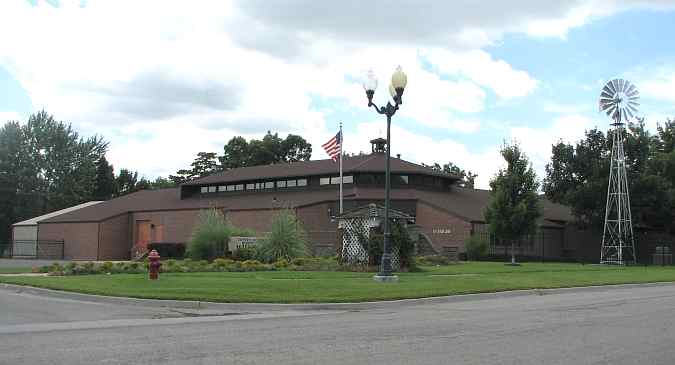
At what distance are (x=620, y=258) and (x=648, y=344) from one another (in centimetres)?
3711

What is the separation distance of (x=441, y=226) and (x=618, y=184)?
11.5 m

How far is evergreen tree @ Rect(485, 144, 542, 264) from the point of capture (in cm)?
4000

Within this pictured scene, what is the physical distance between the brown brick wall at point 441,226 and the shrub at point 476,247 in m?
1.90

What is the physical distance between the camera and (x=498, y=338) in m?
11.2

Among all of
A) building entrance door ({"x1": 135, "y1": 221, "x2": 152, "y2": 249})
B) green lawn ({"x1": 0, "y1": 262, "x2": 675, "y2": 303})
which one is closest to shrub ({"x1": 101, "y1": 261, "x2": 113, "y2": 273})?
green lawn ({"x1": 0, "y1": 262, "x2": 675, "y2": 303})

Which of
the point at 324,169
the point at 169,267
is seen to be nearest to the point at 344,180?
the point at 324,169

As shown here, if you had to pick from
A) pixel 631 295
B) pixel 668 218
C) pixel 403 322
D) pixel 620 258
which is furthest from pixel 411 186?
pixel 403 322

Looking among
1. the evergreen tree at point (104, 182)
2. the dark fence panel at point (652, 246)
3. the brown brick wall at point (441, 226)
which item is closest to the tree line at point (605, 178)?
the dark fence panel at point (652, 246)

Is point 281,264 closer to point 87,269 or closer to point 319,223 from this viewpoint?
point 87,269

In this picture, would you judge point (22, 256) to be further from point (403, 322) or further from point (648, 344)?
point (648, 344)

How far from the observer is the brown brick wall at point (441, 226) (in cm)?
4428

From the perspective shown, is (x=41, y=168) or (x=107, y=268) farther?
(x=41, y=168)

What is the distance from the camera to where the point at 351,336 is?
11508 millimetres

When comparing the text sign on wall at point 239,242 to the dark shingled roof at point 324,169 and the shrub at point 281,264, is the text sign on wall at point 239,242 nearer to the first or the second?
the shrub at point 281,264
